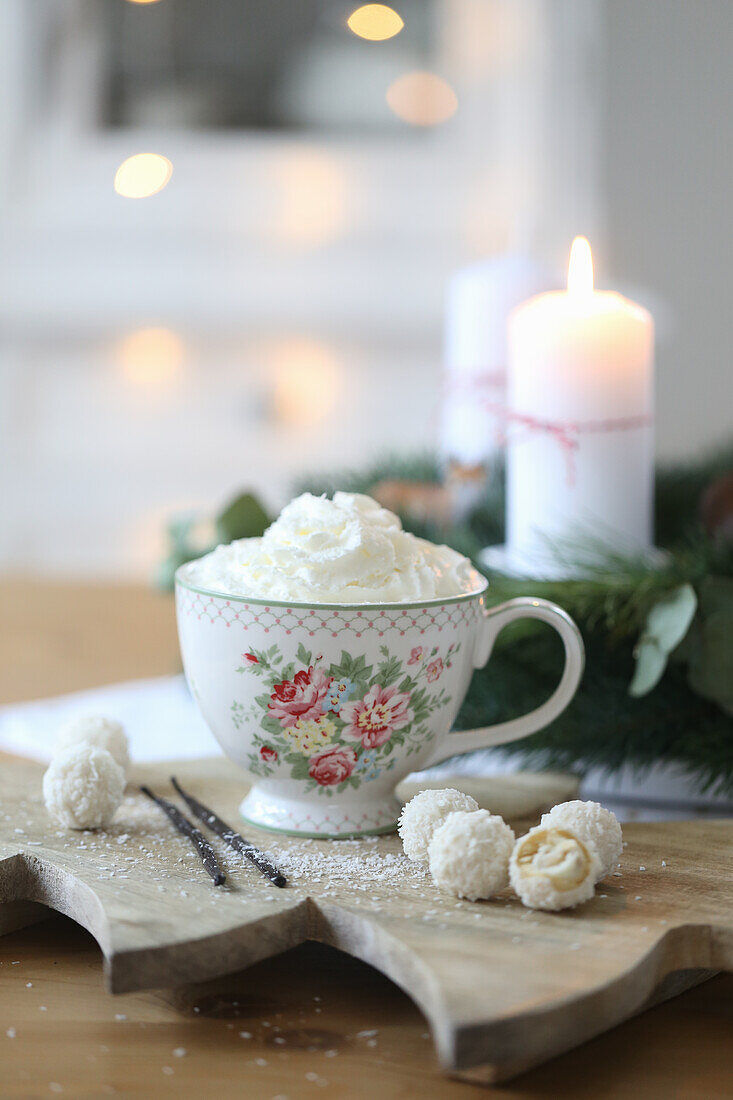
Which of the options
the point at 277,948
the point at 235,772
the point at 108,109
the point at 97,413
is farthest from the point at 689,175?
the point at 277,948

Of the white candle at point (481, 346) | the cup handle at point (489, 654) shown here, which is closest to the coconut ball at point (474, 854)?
the cup handle at point (489, 654)

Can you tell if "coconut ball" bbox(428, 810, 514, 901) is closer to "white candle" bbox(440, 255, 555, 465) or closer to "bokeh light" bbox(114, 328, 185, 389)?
"white candle" bbox(440, 255, 555, 465)

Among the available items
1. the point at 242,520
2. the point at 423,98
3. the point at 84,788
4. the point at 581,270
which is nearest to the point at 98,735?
the point at 84,788

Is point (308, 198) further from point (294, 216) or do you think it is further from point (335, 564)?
point (335, 564)

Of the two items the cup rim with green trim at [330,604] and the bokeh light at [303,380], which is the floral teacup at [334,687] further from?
the bokeh light at [303,380]

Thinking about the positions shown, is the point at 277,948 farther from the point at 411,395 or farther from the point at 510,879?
the point at 411,395
